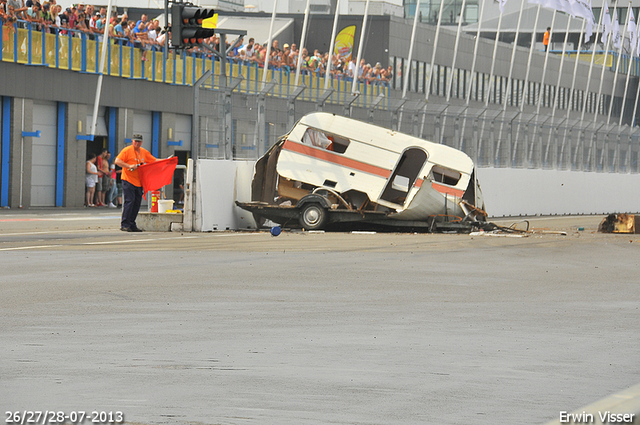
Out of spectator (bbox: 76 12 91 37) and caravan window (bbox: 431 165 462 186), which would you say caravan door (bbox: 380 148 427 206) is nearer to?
caravan window (bbox: 431 165 462 186)

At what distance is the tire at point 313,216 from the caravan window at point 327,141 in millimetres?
1137

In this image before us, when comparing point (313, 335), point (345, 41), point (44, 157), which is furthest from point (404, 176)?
point (345, 41)

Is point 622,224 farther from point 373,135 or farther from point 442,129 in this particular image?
point 442,129

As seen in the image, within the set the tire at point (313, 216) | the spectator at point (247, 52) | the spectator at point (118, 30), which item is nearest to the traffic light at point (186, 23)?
the tire at point (313, 216)

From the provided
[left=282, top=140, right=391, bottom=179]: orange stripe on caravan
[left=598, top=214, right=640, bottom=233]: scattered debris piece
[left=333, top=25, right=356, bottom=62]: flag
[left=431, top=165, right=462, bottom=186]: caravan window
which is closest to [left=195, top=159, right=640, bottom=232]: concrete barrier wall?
[left=282, top=140, right=391, bottom=179]: orange stripe on caravan

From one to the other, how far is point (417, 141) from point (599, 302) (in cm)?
1137

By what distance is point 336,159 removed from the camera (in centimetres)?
2159

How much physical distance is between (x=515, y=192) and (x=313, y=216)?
14.4 m

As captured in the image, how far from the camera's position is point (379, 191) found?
21.6 m

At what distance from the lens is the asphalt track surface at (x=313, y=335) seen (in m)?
5.74

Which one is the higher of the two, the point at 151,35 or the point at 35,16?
the point at 35,16

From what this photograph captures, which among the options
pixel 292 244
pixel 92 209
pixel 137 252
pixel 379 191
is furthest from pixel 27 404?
pixel 92 209

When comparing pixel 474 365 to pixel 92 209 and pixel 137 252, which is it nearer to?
pixel 137 252

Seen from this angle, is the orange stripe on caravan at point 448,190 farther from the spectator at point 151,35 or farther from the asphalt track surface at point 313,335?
the spectator at point 151,35
